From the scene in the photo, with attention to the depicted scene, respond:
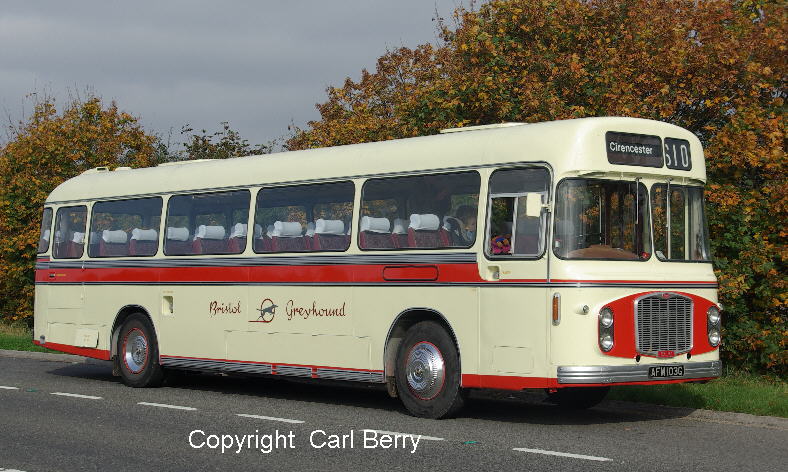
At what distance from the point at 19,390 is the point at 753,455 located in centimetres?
1038

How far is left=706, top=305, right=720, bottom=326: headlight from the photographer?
1284cm

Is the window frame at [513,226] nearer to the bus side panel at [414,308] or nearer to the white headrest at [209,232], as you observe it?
the bus side panel at [414,308]

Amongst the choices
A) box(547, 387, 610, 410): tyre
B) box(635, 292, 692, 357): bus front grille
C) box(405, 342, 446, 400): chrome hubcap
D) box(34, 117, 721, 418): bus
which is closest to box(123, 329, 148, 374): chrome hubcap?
box(34, 117, 721, 418): bus

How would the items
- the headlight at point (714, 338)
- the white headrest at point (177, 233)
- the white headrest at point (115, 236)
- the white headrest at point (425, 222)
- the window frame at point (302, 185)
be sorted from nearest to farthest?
the headlight at point (714, 338)
the white headrest at point (425, 222)
the window frame at point (302, 185)
the white headrest at point (177, 233)
the white headrest at point (115, 236)

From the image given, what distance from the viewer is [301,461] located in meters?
9.92

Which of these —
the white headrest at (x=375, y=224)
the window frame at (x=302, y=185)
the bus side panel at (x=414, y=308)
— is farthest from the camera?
the window frame at (x=302, y=185)

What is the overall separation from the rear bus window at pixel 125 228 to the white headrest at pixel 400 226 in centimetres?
507

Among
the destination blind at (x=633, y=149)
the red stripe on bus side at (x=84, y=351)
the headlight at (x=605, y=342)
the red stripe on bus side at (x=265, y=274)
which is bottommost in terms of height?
the red stripe on bus side at (x=84, y=351)

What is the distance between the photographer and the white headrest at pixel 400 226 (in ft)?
44.8

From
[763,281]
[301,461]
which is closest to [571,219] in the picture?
[301,461]

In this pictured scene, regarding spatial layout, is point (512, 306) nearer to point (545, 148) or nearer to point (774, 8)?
point (545, 148)

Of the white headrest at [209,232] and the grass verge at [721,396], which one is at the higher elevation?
the white headrest at [209,232]

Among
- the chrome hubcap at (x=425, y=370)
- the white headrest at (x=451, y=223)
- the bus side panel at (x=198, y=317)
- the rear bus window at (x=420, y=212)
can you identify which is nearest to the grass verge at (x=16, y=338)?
the bus side panel at (x=198, y=317)

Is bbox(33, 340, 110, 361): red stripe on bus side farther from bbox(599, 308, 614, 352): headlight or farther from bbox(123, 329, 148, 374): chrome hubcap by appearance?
bbox(599, 308, 614, 352): headlight
